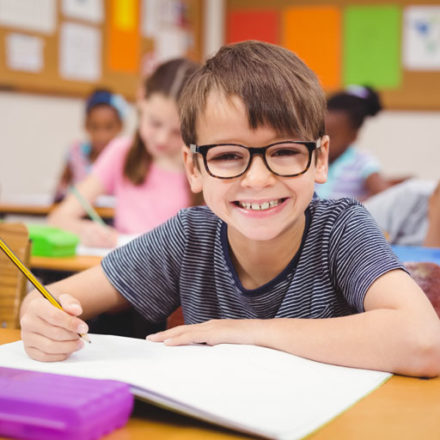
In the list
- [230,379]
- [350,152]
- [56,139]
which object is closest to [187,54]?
[56,139]

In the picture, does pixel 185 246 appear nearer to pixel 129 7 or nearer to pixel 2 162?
pixel 2 162

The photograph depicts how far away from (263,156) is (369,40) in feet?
14.1

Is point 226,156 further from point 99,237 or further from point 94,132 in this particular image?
point 94,132

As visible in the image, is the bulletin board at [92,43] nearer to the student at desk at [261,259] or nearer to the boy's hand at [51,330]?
the student at desk at [261,259]

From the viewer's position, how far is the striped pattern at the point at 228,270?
113 cm

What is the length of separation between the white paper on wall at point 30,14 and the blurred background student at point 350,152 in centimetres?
168

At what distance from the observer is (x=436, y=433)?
683mm

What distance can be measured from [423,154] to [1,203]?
9.63 ft

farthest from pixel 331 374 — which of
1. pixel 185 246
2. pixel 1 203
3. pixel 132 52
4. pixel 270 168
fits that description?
pixel 132 52

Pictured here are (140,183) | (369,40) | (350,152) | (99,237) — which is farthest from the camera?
(369,40)

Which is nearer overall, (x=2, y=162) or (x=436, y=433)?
(x=436, y=433)

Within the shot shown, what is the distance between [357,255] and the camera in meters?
1.08

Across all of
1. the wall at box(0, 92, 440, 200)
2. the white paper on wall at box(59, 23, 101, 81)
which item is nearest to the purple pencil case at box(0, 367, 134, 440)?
the wall at box(0, 92, 440, 200)

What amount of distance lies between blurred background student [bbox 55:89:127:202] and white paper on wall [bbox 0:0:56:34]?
48 cm
